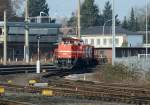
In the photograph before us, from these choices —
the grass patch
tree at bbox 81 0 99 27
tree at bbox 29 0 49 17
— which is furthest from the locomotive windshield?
tree at bbox 29 0 49 17

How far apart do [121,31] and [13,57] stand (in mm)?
36776

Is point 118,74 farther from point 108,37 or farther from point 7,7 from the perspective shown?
point 108,37

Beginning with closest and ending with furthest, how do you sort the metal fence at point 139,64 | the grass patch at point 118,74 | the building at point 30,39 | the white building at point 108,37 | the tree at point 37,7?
the grass patch at point 118,74 → the metal fence at point 139,64 → the building at point 30,39 → the white building at point 108,37 → the tree at point 37,7

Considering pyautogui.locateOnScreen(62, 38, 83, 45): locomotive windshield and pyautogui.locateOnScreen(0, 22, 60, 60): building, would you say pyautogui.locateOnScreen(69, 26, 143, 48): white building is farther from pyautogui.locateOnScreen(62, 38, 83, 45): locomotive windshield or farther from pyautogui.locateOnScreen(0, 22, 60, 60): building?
pyautogui.locateOnScreen(62, 38, 83, 45): locomotive windshield

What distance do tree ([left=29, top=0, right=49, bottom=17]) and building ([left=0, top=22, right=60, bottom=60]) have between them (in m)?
57.4

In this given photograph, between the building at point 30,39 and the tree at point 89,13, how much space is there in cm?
5586

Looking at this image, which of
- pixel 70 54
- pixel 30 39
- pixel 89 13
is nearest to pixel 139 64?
pixel 70 54

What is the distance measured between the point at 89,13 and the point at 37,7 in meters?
14.2

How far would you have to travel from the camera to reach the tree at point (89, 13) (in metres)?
144

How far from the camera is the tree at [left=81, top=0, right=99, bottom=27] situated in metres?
144

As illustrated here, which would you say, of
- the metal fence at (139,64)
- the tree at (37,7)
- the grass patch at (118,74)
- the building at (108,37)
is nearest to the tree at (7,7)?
the building at (108,37)

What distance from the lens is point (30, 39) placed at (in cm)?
8456

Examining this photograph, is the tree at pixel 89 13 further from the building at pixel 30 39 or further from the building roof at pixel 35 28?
the building at pixel 30 39

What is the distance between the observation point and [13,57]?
81.6m
